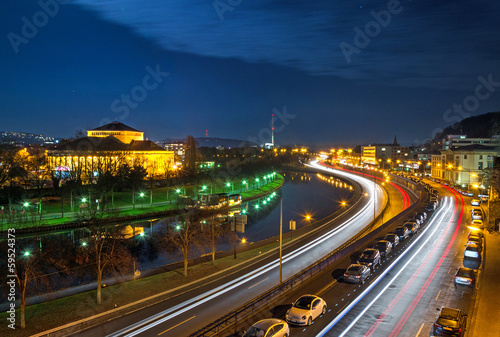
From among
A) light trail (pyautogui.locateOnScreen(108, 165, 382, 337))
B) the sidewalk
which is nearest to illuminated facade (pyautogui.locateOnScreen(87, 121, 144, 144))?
light trail (pyautogui.locateOnScreen(108, 165, 382, 337))

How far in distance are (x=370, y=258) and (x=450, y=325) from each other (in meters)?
7.39

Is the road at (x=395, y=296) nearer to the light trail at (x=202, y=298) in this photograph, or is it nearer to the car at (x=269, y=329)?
the car at (x=269, y=329)

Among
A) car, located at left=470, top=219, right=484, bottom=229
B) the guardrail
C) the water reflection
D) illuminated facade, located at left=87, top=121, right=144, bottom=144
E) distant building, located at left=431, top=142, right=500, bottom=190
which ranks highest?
illuminated facade, located at left=87, top=121, right=144, bottom=144

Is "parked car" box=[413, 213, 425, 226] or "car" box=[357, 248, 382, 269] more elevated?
"car" box=[357, 248, 382, 269]

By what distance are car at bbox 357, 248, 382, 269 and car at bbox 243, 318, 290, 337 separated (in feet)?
26.4

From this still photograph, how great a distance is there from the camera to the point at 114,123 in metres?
90.3

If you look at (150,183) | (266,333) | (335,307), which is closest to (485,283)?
(335,307)

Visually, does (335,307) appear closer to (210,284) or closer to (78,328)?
(210,284)

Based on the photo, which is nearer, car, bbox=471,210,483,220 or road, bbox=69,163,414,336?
road, bbox=69,163,414,336

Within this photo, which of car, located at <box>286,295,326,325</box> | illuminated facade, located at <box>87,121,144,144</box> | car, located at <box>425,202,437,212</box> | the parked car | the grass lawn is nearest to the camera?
car, located at <box>286,295,326,325</box>

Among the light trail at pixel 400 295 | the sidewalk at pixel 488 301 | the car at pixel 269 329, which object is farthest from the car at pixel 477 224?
the car at pixel 269 329

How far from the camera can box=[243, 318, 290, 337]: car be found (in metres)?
9.99

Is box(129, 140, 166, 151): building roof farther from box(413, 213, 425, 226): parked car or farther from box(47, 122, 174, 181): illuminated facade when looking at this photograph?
box(413, 213, 425, 226): parked car

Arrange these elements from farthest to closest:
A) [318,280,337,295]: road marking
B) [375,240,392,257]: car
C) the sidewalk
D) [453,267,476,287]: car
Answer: [375,240,392,257]: car
[453,267,476,287]: car
[318,280,337,295]: road marking
the sidewalk
